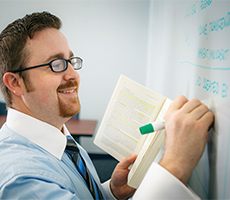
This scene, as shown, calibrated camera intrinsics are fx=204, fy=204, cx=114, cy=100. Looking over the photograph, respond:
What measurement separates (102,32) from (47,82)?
2252 mm

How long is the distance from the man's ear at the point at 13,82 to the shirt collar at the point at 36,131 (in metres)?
0.08

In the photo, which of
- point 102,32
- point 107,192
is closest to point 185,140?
point 107,192

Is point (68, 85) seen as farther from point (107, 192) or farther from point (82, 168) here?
point (107, 192)

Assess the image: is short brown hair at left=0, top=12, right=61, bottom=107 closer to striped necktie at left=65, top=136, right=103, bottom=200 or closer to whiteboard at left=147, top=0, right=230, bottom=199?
striped necktie at left=65, top=136, right=103, bottom=200

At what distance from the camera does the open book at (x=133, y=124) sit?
0.64 metres

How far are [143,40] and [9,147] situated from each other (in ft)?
8.26

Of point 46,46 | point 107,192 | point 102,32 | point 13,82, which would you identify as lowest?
point 107,192

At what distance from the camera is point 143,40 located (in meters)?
2.85

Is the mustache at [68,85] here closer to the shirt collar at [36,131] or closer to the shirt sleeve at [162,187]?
the shirt collar at [36,131]

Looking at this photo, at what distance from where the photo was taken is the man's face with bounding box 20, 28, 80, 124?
79 centimetres

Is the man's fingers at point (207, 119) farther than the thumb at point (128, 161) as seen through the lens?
No

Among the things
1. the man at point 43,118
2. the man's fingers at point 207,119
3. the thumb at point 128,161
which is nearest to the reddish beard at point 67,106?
the man at point 43,118

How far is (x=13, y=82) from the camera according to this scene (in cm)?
80

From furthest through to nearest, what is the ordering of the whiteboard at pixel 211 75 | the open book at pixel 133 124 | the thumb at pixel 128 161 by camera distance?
the thumb at pixel 128 161
the open book at pixel 133 124
the whiteboard at pixel 211 75
